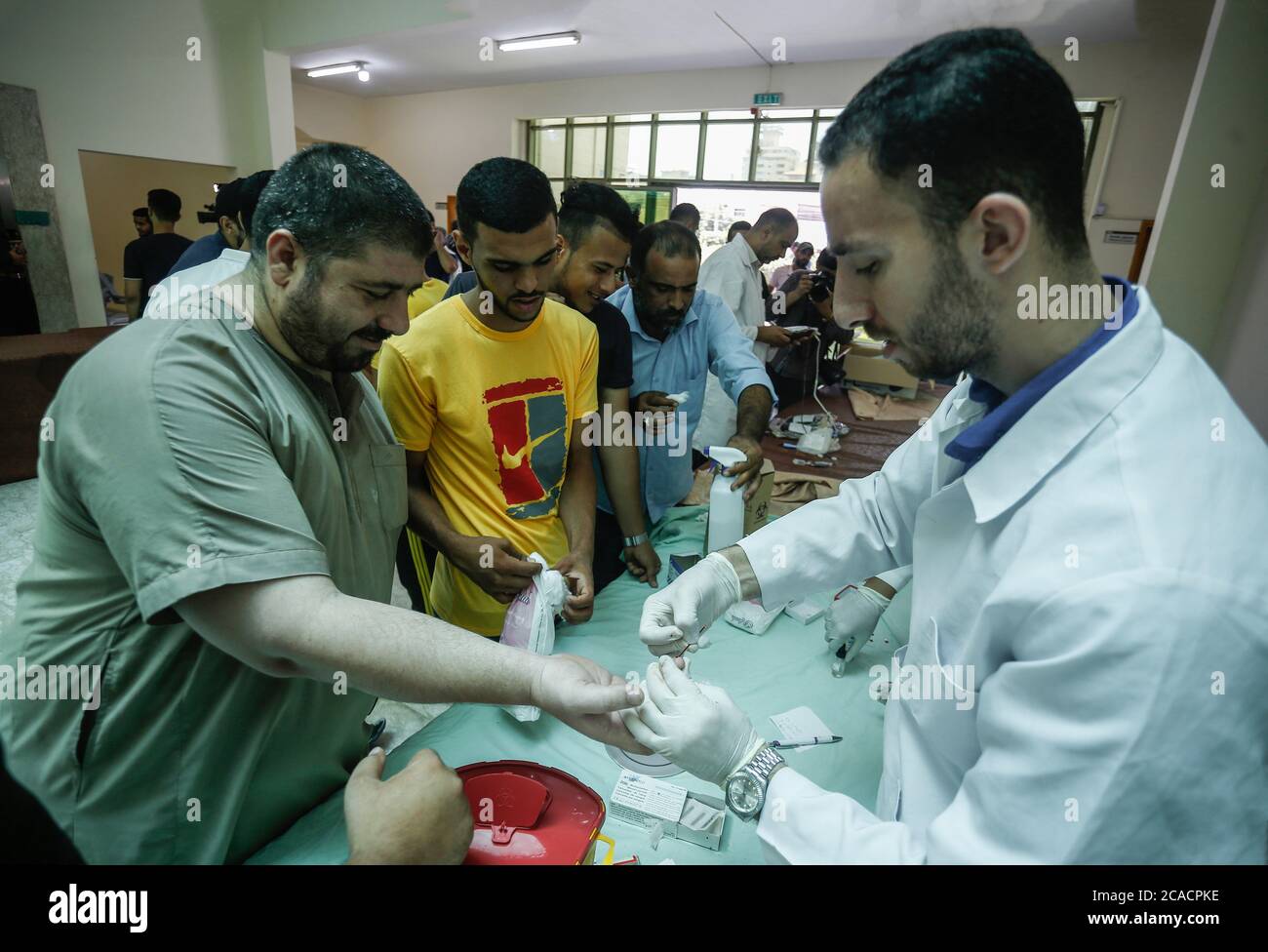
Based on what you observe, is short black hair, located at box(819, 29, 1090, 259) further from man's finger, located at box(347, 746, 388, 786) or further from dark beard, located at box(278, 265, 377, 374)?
man's finger, located at box(347, 746, 388, 786)

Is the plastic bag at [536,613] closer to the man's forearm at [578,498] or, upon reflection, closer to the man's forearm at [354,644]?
the man's forearm at [578,498]

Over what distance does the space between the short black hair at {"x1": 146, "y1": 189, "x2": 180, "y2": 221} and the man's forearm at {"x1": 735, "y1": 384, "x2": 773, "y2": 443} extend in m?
4.88

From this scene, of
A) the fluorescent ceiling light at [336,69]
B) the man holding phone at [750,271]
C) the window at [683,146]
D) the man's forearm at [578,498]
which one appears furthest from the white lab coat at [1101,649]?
the fluorescent ceiling light at [336,69]

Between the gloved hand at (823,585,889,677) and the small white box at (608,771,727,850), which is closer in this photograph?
the small white box at (608,771,727,850)

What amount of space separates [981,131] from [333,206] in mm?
995

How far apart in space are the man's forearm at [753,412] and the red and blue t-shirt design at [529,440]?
0.80 metres

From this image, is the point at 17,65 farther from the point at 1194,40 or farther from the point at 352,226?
the point at 1194,40

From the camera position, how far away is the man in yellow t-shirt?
5.55 feet

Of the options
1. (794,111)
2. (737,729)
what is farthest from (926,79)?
(794,111)

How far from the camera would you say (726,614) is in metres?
1.79

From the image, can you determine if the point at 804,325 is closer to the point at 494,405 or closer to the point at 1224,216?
the point at 1224,216

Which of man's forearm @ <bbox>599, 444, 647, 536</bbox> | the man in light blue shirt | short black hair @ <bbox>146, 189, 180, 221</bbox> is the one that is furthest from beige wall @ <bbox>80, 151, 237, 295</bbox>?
man's forearm @ <bbox>599, 444, 647, 536</bbox>

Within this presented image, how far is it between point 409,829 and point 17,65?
7472 mm

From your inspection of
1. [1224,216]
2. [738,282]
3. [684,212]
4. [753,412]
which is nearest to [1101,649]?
[753,412]
